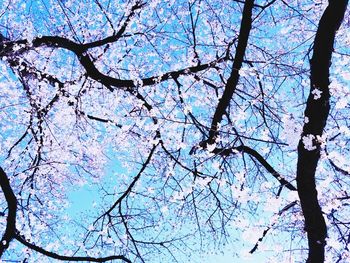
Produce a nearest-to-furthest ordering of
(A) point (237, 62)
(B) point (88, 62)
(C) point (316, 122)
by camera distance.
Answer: (C) point (316, 122) → (A) point (237, 62) → (B) point (88, 62)

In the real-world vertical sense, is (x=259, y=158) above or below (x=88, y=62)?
below

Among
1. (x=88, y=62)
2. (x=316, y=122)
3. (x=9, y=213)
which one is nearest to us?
(x=316, y=122)

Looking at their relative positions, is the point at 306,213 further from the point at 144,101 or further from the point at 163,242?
the point at 163,242

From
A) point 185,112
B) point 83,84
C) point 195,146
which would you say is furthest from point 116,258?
point 83,84

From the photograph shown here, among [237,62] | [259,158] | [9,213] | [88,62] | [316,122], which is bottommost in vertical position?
[316,122]

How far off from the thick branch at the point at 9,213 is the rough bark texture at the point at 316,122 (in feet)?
15.0

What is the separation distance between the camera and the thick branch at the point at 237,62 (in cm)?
553

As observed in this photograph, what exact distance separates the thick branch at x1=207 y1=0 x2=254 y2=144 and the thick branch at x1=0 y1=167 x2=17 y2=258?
3315 millimetres

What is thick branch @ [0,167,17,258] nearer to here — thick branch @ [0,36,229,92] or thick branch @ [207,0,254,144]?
thick branch @ [0,36,229,92]

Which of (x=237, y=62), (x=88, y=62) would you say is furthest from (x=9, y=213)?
(x=237, y=62)

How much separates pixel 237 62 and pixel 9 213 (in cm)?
438

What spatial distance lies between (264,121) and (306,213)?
270cm

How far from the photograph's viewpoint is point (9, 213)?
654cm

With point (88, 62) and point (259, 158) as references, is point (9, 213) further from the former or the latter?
point (259, 158)
